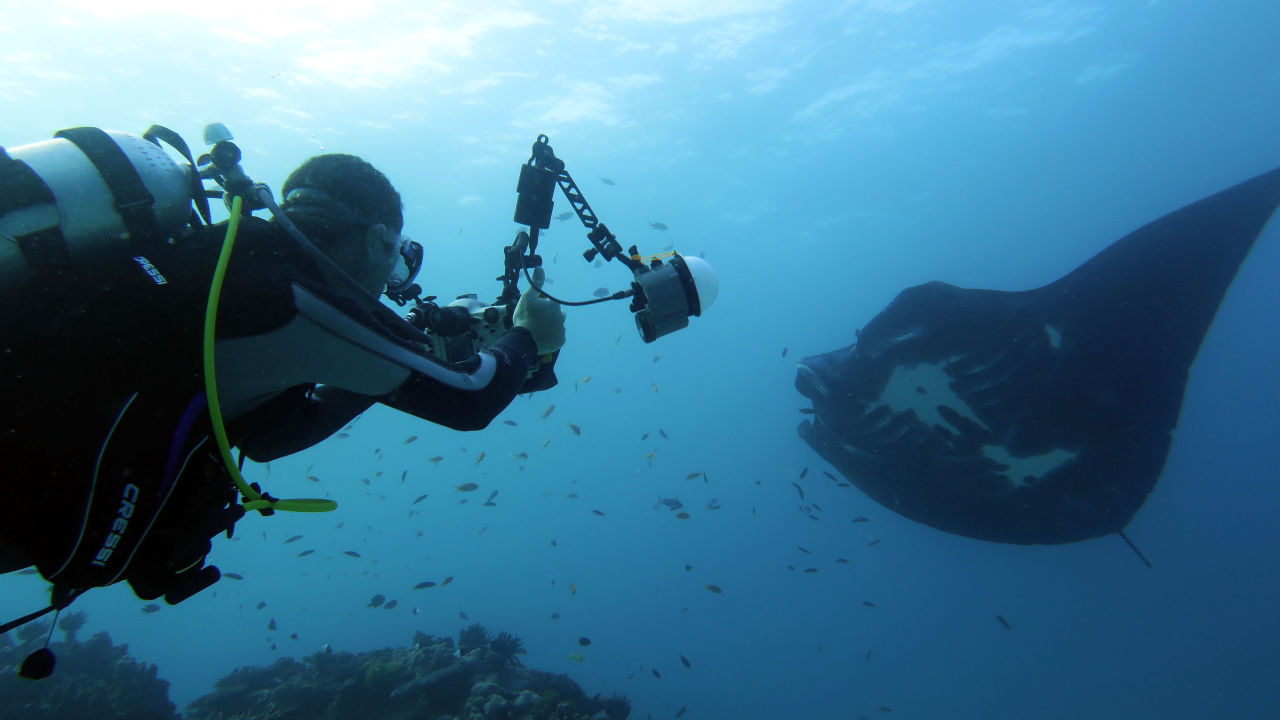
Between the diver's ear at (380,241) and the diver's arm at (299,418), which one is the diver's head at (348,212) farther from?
the diver's arm at (299,418)

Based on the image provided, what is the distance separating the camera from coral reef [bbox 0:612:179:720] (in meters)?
11.5

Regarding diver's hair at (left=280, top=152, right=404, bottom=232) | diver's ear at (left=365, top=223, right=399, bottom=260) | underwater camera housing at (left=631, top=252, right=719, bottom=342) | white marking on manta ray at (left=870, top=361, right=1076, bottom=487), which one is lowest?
white marking on manta ray at (left=870, top=361, right=1076, bottom=487)

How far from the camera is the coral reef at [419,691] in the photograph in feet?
36.1

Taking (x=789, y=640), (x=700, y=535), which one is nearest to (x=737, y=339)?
(x=700, y=535)

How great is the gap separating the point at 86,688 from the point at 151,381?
17748 millimetres

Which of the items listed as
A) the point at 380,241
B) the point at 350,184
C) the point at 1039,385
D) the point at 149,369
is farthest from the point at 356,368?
the point at 1039,385

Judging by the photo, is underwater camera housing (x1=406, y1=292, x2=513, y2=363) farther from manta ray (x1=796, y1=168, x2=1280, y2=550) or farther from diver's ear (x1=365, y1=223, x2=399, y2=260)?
manta ray (x1=796, y1=168, x2=1280, y2=550)

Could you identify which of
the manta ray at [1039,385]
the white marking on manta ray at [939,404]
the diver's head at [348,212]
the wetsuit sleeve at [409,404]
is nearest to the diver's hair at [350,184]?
the diver's head at [348,212]

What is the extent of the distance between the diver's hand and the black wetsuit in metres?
0.70

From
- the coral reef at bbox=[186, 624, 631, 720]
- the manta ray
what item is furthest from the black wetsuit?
the coral reef at bbox=[186, 624, 631, 720]

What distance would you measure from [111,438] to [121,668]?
759 inches

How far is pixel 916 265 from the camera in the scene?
6794 centimetres

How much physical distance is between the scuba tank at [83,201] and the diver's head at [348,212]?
18.9 inches

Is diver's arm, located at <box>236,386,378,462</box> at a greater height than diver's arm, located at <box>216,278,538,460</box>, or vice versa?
diver's arm, located at <box>216,278,538,460</box>
